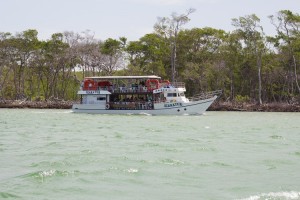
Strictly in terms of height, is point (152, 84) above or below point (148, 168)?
above

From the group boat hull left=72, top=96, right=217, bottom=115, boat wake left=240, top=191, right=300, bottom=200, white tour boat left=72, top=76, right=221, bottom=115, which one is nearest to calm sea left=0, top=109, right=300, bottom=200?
boat wake left=240, top=191, right=300, bottom=200

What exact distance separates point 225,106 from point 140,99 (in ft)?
45.2

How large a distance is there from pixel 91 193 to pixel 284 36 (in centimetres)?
4984

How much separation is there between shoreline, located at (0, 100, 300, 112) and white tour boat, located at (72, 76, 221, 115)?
10.5m

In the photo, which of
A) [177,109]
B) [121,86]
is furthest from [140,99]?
[177,109]

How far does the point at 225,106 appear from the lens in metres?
55.5

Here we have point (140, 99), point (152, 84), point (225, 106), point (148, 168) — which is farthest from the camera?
point (225, 106)

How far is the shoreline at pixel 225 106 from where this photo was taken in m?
52.7

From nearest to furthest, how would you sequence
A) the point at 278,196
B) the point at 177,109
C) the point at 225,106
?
the point at 278,196
the point at 177,109
the point at 225,106

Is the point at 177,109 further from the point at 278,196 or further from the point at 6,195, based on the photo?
the point at 6,195

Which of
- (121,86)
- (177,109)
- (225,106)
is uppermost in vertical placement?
(121,86)

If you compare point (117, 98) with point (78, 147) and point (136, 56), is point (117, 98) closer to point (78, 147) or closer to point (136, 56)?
point (136, 56)

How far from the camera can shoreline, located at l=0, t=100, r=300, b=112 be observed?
173ft

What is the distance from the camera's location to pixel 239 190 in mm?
9781
